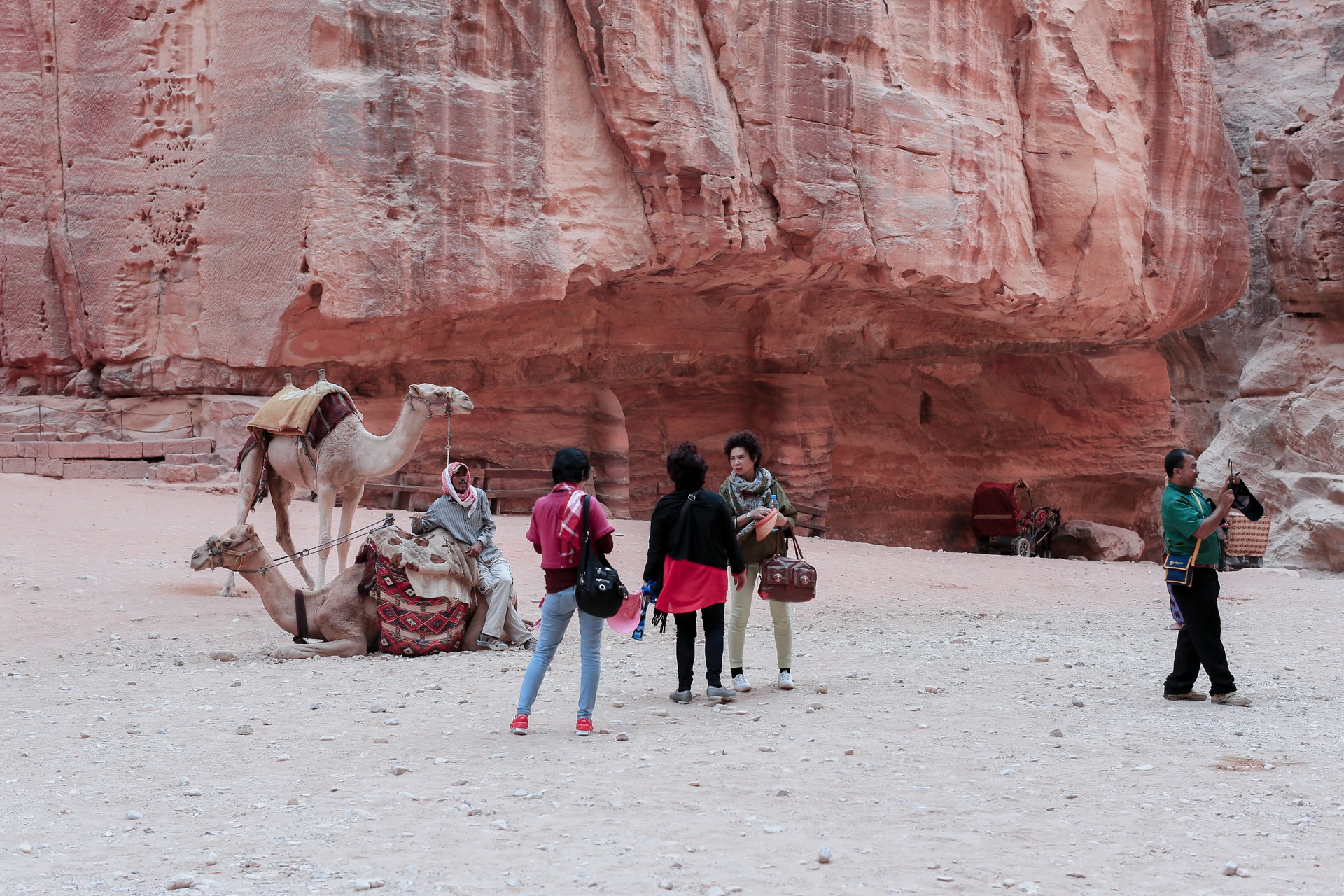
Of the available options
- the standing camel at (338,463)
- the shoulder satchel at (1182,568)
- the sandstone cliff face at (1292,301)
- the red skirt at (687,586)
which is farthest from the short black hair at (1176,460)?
the sandstone cliff face at (1292,301)

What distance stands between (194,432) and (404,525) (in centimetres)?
302

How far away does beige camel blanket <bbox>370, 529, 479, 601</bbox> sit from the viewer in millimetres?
8078

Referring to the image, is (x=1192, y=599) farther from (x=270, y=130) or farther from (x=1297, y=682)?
(x=270, y=130)

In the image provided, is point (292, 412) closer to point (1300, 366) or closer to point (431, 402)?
point (431, 402)

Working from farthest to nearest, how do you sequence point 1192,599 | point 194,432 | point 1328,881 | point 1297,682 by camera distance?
point 194,432 < point 1297,682 < point 1192,599 < point 1328,881

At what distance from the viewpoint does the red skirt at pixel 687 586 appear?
21.4 feet

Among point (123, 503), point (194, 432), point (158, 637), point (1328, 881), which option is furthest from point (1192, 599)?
point (194, 432)

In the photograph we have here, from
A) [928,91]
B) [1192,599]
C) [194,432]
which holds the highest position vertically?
[928,91]

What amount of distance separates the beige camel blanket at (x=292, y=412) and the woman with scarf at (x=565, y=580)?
520 cm

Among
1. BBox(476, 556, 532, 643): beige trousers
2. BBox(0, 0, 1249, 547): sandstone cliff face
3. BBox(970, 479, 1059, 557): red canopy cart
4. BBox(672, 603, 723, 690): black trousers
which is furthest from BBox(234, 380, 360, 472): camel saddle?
BBox(970, 479, 1059, 557): red canopy cart

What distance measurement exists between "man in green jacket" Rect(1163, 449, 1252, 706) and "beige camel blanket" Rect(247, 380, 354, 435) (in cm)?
684

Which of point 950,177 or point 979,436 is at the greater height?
point 950,177

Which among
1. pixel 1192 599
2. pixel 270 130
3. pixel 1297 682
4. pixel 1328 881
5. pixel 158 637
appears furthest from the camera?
pixel 270 130

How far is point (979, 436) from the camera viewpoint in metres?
24.0
